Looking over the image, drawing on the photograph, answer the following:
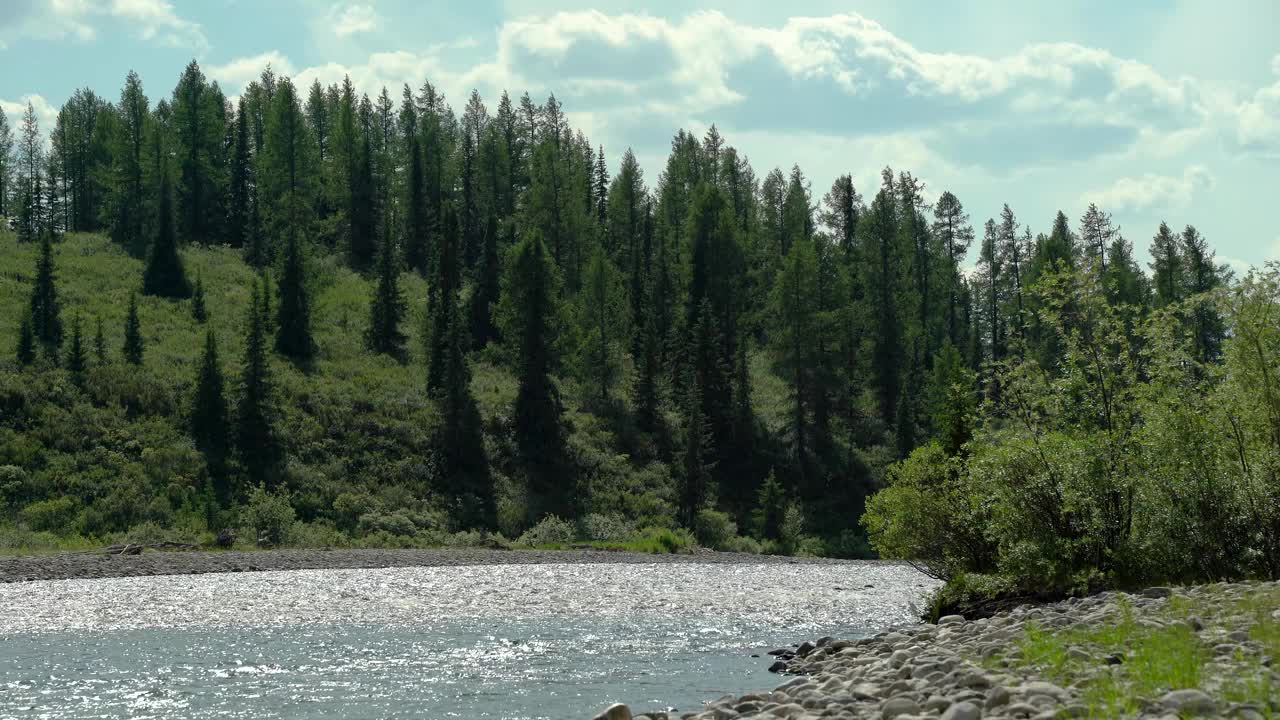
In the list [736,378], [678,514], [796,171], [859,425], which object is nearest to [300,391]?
[678,514]

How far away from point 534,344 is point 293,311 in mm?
16192

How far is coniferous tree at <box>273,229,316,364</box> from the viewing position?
233 feet

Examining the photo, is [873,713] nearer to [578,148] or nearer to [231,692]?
[231,692]

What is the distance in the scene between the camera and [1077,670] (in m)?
11.7

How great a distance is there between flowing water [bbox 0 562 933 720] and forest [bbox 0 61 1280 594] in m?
5.66

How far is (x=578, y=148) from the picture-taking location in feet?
366

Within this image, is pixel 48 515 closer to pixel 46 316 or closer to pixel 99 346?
pixel 99 346

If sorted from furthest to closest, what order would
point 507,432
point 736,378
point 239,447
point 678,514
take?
point 736,378
point 507,432
point 678,514
point 239,447

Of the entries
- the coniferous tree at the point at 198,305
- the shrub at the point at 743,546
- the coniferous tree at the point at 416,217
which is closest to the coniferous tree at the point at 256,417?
the coniferous tree at the point at 198,305

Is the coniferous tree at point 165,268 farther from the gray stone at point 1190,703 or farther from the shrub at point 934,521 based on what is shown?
the gray stone at point 1190,703

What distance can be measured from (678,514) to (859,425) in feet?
65.1

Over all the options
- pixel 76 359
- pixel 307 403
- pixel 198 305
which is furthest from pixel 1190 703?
pixel 198 305

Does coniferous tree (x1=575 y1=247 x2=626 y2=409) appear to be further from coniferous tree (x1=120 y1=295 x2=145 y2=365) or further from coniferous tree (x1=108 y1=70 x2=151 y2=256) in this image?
coniferous tree (x1=108 y1=70 x2=151 y2=256)

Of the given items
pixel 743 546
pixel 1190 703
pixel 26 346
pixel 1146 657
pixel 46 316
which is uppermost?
pixel 46 316
